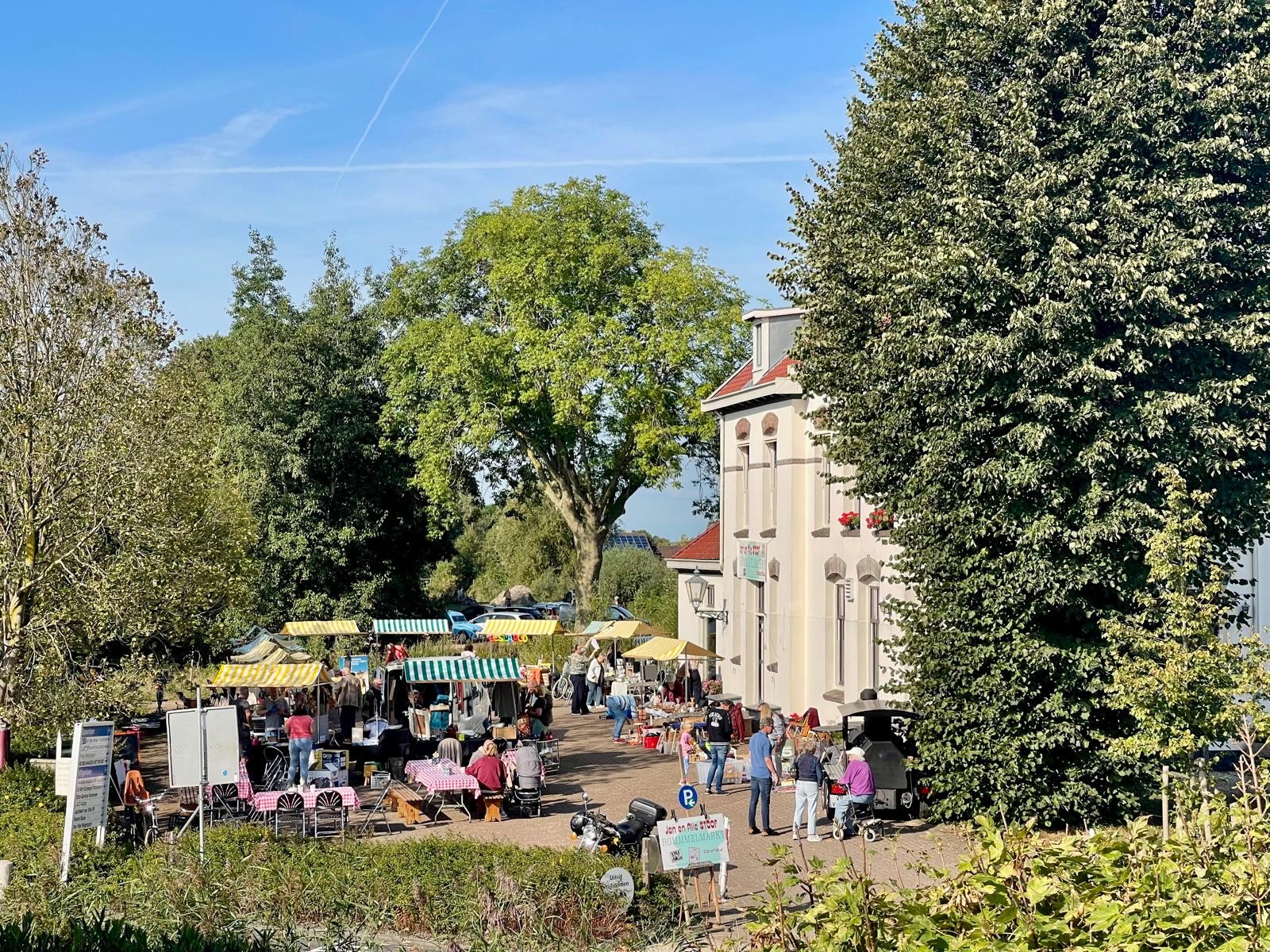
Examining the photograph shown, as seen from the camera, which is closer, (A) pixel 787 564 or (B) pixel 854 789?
(B) pixel 854 789

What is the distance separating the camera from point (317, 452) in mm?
50125

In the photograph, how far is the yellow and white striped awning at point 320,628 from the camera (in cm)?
3891

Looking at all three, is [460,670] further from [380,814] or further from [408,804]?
[408,804]

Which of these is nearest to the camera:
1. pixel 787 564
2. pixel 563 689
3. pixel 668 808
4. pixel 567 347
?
pixel 668 808

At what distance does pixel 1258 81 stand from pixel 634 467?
33.6m

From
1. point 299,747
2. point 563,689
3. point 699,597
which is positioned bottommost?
point 563,689

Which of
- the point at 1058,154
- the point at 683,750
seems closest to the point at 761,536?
the point at 683,750

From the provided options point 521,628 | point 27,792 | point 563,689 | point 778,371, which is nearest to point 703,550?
point 563,689

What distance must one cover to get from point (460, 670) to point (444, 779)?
6.59m

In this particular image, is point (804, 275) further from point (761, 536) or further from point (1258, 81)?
point (761, 536)

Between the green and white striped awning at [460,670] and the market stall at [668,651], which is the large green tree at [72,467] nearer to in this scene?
the green and white striped awning at [460,670]

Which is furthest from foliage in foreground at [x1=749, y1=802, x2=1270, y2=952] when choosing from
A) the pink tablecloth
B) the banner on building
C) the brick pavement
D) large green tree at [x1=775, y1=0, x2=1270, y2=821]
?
the banner on building

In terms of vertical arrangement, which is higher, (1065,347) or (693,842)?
(1065,347)

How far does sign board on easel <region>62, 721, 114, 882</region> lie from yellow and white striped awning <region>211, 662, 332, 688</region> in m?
12.0
